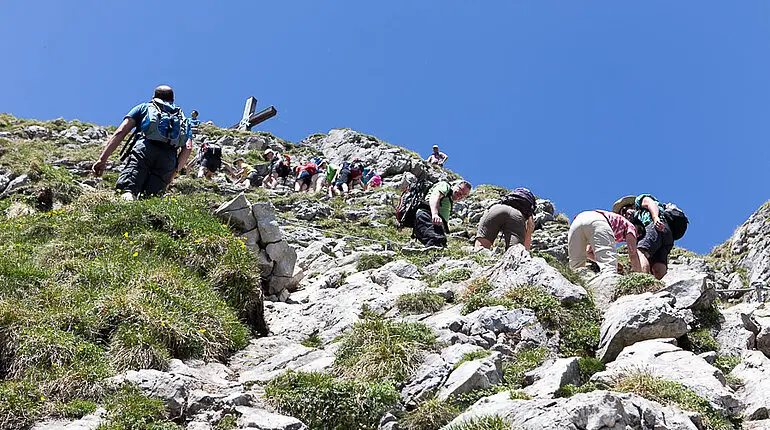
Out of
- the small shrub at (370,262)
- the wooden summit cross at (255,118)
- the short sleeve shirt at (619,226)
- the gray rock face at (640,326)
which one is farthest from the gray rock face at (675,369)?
the wooden summit cross at (255,118)

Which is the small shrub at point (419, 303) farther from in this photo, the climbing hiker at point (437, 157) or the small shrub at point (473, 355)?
the climbing hiker at point (437, 157)

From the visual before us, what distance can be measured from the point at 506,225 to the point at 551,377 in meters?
6.39

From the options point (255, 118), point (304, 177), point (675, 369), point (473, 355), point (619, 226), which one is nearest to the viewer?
point (675, 369)

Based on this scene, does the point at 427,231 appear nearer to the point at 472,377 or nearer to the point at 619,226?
the point at 619,226

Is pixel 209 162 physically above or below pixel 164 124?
above

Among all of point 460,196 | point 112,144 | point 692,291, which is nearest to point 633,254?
point 692,291

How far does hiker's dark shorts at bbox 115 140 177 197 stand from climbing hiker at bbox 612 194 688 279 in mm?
8931

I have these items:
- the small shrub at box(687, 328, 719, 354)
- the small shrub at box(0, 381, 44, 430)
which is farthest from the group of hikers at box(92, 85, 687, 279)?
the small shrub at box(0, 381, 44, 430)

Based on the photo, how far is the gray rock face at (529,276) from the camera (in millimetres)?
9508

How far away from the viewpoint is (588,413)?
5.58m

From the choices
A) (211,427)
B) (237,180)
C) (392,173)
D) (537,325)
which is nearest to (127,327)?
(211,427)

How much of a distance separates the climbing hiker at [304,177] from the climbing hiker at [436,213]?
51.5 ft

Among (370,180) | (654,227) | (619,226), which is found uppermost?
(370,180)

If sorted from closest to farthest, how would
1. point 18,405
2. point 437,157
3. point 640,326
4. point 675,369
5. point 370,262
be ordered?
point 18,405, point 675,369, point 640,326, point 370,262, point 437,157
